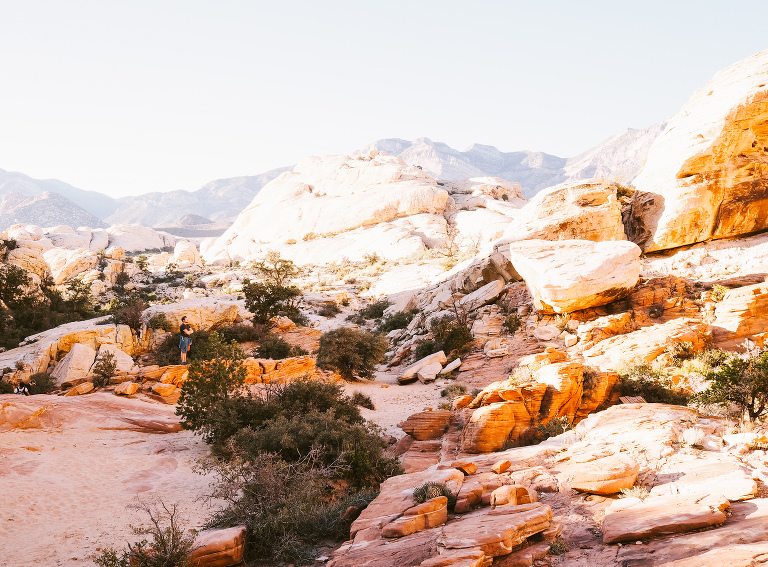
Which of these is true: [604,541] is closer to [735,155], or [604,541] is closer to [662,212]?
[662,212]

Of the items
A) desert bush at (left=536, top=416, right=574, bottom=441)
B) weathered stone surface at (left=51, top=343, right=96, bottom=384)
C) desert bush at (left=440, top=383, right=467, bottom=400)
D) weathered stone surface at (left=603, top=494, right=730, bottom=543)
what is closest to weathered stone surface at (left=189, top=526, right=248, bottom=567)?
weathered stone surface at (left=603, top=494, right=730, bottom=543)

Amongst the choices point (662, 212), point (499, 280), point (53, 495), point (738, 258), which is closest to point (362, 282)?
point (499, 280)

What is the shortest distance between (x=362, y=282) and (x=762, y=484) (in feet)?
99.3

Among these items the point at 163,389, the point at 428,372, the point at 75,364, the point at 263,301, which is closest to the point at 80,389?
the point at 75,364

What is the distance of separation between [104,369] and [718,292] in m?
20.1

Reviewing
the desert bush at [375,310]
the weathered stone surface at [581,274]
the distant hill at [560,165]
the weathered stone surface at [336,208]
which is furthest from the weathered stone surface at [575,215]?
the distant hill at [560,165]

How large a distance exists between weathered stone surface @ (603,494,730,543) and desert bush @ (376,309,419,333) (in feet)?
60.8

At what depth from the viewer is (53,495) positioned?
26.8ft

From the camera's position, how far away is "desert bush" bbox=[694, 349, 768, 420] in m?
7.92

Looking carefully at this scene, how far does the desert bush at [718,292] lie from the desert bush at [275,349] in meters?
14.9

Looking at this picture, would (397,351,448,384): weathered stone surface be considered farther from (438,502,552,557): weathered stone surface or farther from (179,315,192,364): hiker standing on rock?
(438,502,552,557): weathered stone surface

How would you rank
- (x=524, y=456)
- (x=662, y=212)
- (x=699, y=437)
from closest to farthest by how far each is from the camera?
(x=699, y=437), (x=524, y=456), (x=662, y=212)

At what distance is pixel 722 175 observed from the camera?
57.3 ft

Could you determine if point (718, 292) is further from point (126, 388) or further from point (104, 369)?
point (104, 369)
